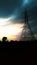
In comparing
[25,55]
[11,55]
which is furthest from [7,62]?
[25,55]

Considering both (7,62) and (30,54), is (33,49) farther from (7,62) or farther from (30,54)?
(7,62)

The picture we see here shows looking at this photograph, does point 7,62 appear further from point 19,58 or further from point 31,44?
point 31,44

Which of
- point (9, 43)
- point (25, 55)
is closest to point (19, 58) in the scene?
point (25, 55)

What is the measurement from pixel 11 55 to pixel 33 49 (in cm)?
191

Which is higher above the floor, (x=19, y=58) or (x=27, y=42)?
(x=27, y=42)

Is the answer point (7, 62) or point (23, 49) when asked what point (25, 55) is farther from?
point (7, 62)

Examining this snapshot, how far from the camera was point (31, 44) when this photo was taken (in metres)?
14.4

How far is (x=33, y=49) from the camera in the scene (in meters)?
14.4

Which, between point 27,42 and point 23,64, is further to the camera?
point 27,42

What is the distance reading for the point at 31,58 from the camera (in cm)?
1402

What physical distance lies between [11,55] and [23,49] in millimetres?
1128

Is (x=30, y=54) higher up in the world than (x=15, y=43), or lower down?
lower down

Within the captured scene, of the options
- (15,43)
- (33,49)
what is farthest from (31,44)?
(15,43)

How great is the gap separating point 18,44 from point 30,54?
1.32m
